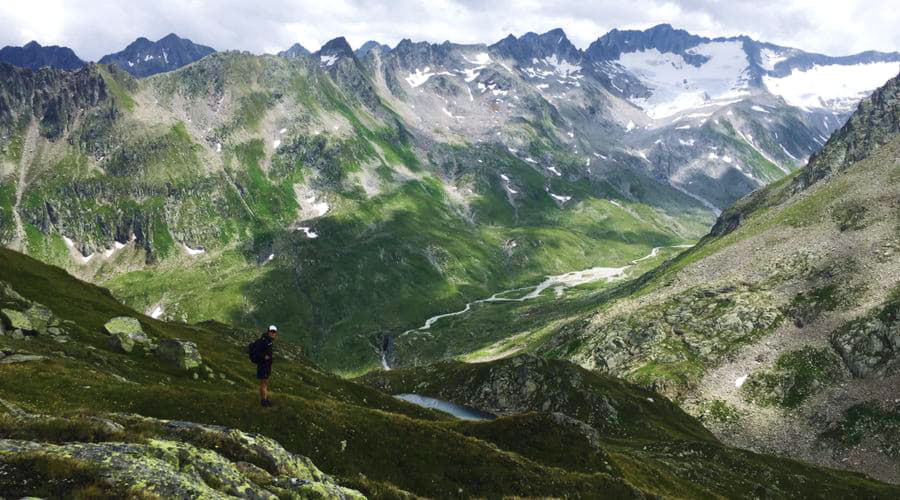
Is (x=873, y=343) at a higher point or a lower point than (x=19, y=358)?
lower

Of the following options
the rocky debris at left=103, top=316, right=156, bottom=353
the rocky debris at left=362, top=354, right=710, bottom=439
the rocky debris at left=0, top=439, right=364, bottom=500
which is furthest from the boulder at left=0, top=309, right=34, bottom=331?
the rocky debris at left=362, top=354, right=710, bottom=439

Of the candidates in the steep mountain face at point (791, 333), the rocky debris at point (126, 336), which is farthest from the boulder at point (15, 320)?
the steep mountain face at point (791, 333)

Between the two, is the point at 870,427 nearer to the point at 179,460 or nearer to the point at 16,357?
the point at 179,460

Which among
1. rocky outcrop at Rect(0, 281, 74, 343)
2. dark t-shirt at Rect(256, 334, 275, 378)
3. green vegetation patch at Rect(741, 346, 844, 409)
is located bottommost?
green vegetation patch at Rect(741, 346, 844, 409)

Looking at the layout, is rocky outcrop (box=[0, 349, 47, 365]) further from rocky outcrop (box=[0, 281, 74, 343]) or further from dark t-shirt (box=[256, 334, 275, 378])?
dark t-shirt (box=[256, 334, 275, 378])

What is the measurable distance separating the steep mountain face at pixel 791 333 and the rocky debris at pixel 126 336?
4619 inches

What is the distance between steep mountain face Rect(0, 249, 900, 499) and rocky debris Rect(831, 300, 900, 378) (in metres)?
36.0

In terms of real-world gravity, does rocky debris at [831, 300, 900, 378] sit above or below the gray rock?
below

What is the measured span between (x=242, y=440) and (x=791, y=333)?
149 m

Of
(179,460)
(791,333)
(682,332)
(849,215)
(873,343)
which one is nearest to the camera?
(179,460)

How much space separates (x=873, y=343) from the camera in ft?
412

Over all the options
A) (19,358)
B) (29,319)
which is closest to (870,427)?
(19,358)

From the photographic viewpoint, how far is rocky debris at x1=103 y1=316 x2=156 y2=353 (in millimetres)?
64312

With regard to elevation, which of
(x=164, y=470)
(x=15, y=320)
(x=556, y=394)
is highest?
(x=15, y=320)
